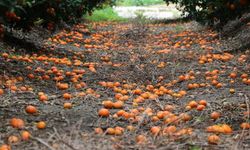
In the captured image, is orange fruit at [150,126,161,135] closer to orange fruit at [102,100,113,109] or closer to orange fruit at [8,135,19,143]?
orange fruit at [102,100,113,109]

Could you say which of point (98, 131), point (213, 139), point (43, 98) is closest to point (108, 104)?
point (43, 98)

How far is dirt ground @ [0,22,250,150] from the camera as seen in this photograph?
4078 millimetres

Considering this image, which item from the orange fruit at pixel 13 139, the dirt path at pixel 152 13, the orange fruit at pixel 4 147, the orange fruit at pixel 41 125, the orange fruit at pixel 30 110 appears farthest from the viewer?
the dirt path at pixel 152 13

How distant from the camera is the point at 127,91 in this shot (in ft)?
21.3

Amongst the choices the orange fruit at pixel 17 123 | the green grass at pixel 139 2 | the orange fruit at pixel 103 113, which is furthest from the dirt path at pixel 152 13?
the orange fruit at pixel 17 123

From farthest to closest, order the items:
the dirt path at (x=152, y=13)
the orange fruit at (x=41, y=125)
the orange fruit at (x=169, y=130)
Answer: the dirt path at (x=152, y=13) < the orange fruit at (x=41, y=125) < the orange fruit at (x=169, y=130)


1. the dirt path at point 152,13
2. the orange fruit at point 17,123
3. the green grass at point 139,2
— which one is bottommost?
the dirt path at point 152,13

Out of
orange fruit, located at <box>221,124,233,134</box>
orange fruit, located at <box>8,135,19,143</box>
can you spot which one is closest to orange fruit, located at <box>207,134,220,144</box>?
orange fruit, located at <box>221,124,233,134</box>

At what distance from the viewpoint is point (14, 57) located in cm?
786

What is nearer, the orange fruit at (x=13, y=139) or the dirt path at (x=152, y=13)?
the orange fruit at (x=13, y=139)

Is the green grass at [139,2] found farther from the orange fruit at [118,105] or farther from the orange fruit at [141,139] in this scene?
the orange fruit at [141,139]

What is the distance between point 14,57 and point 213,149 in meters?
4.93

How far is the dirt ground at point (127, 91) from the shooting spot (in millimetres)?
4078


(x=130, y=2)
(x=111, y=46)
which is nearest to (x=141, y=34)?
(x=111, y=46)
